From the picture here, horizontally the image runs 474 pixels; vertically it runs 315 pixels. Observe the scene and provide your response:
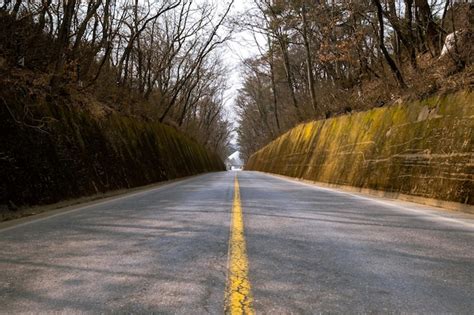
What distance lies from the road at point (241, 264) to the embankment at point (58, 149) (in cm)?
194

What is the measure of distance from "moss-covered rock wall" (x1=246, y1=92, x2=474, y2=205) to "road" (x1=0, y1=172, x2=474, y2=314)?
7.52 ft

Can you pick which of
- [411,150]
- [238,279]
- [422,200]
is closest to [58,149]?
[238,279]

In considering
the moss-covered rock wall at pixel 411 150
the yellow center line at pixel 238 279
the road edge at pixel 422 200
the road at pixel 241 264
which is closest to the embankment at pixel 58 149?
the road at pixel 241 264

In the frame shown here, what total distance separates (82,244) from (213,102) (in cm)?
6553

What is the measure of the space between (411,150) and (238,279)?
31.7ft

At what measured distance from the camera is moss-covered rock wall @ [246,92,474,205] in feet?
32.0

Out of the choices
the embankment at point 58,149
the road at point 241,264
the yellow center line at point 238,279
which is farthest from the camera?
the embankment at point 58,149

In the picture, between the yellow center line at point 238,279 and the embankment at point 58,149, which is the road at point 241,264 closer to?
the yellow center line at point 238,279

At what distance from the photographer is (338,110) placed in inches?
977

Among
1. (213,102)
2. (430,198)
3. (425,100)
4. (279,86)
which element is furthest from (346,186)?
(213,102)

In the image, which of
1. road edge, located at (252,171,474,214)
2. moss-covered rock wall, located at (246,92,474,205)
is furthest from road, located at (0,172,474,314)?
moss-covered rock wall, located at (246,92,474,205)

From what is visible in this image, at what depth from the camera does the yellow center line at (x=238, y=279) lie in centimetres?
319

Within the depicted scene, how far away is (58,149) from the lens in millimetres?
11367

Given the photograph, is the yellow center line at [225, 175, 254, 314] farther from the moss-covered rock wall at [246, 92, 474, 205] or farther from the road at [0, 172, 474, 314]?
the moss-covered rock wall at [246, 92, 474, 205]
